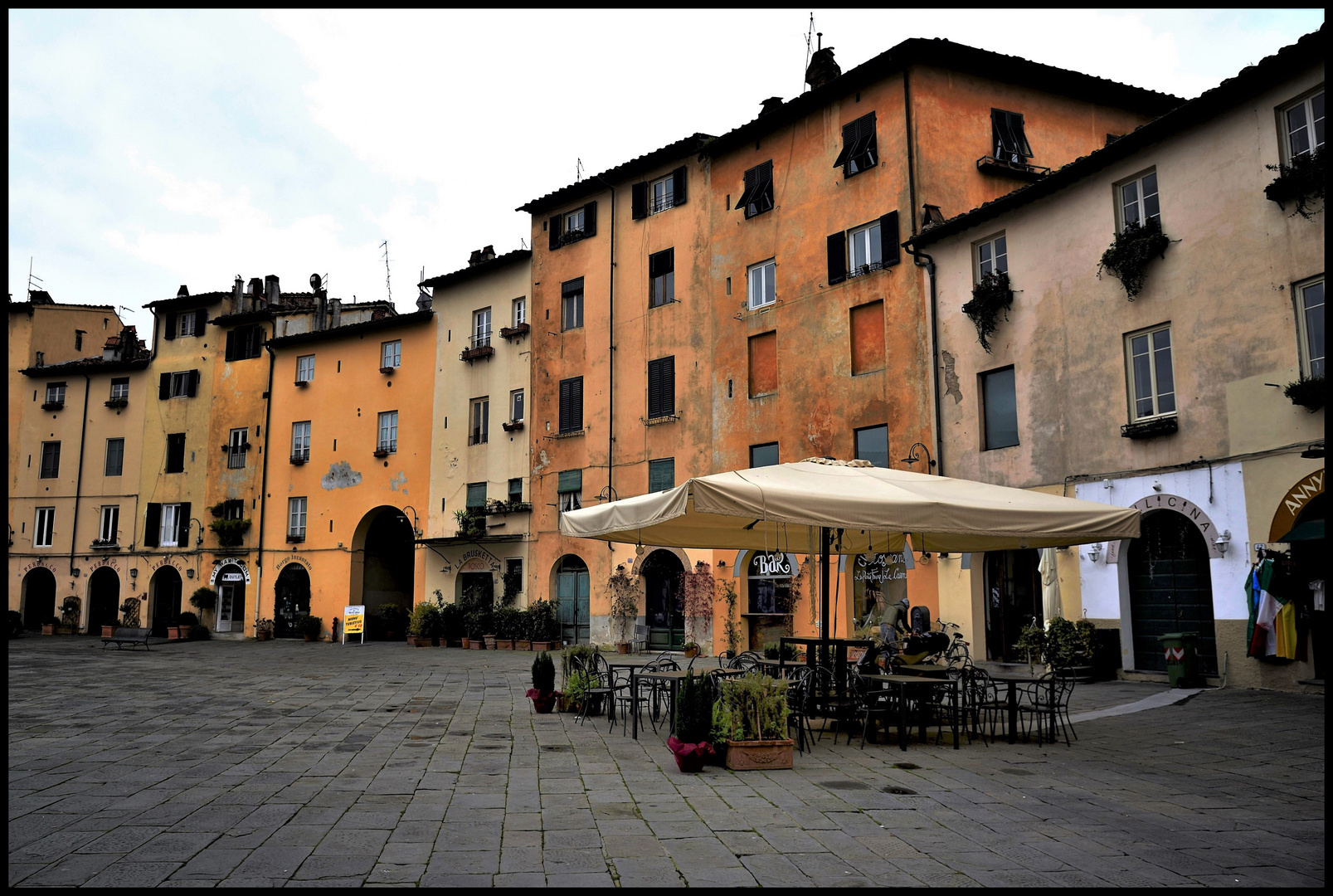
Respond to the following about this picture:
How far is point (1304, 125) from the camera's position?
13180 millimetres

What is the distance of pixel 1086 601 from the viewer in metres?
15.7

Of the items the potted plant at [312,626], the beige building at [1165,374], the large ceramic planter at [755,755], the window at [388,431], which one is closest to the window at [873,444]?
the beige building at [1165,374]

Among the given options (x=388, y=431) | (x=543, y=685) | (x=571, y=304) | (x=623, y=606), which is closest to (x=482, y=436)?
(x=388, y=431)

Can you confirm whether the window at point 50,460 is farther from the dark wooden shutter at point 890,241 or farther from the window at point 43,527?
the dark wooden shutter at point 890,241

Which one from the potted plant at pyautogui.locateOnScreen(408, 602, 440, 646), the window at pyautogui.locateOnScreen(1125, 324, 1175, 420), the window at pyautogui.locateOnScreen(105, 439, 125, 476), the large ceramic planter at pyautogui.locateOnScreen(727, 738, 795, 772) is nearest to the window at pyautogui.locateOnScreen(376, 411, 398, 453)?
the potted plant at pyautogui.locateOnScreen(408, 602, 440, 646)

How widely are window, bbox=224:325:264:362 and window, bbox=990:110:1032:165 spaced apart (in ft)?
86.6

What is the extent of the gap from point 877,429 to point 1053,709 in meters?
11.5

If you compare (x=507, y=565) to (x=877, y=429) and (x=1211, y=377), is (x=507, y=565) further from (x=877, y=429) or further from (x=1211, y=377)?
(x=1211, y=377)

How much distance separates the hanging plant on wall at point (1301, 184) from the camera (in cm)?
1261

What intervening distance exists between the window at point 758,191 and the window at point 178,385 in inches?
930

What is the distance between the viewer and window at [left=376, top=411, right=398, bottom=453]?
1237 inches

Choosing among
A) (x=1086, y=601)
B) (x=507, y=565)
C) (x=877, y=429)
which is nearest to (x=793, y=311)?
(x=877, y=429)

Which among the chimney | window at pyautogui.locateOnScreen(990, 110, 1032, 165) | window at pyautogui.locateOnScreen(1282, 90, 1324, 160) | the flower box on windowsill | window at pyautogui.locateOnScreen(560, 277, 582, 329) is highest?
the chimney

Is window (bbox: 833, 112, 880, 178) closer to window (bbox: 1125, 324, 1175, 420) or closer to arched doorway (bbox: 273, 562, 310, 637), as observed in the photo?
window (bbox: 1125, 324, 1175, 420)
